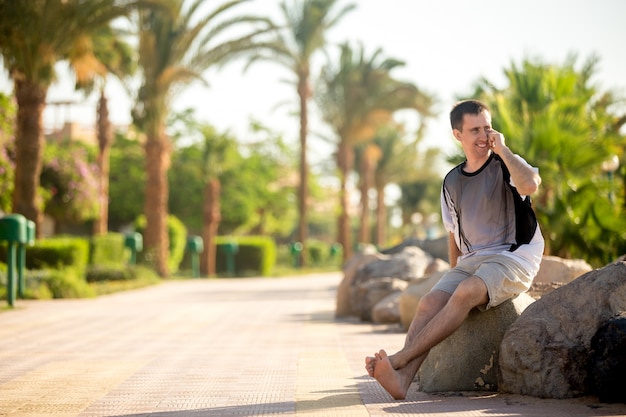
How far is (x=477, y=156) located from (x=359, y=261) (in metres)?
9.54

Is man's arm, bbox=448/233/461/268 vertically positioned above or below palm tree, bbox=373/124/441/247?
below

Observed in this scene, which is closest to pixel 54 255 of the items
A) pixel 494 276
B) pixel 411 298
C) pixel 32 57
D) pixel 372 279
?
pixel 32 57

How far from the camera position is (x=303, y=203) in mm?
38812

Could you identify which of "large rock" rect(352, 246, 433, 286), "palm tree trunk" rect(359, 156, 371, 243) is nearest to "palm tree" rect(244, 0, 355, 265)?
"palm tree trunk" rect(359, 156, 371, 243)

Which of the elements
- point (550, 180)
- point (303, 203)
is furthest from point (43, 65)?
point (303, 203)

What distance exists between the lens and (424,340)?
5.88 metres

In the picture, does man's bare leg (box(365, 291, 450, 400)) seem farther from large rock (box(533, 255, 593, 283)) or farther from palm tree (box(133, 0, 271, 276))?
palm tree (box(133, 0, 271, 276))

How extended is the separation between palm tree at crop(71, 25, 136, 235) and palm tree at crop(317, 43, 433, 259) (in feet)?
31.4

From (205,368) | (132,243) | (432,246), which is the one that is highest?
(132,243)

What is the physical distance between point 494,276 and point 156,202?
24.8m

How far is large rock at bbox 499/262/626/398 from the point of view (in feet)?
19.3

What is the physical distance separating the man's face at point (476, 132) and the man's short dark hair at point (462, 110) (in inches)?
0.8

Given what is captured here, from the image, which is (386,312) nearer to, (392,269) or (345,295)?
(345,295)

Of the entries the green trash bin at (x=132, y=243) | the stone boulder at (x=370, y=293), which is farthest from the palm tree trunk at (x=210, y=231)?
the stone boulder at (x=370, y=293)
